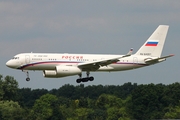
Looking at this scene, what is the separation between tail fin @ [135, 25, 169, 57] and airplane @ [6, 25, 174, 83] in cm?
127

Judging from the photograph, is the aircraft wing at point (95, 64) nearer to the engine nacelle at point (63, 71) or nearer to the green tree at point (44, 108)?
the engine nacelle at point (63, 71)

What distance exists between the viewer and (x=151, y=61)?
10381 centimetres

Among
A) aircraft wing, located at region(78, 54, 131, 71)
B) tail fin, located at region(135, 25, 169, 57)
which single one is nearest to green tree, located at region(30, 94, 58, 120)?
tail fin, located at region(135, 25, 169, 57)

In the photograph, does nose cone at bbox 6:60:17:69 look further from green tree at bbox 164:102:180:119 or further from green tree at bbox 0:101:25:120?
green tree at bbox 164:102:180:119

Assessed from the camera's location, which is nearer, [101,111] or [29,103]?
[101,111]

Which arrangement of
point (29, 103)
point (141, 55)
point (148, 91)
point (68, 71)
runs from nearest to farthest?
1. point (68, 71)
2. point (141, 55)
3. point (148, 91)
4. point (29, 103)

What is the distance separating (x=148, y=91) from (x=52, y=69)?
61.9 meters

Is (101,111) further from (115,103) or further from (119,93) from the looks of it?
(119,93)

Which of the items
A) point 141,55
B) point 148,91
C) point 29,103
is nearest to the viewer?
point 141,55

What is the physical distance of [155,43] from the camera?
10856 cm

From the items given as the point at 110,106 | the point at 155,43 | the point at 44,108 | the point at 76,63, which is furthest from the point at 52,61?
the point at 110,106

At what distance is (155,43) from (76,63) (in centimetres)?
1361

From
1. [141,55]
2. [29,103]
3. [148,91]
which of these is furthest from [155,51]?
[29,103]

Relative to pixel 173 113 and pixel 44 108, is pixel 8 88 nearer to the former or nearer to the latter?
pixel 44 108
